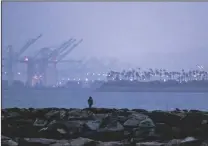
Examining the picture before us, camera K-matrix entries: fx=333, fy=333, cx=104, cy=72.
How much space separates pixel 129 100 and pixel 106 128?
0.35 metres

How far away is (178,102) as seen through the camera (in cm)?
325


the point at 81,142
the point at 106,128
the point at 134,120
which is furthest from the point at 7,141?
the point at 134,120

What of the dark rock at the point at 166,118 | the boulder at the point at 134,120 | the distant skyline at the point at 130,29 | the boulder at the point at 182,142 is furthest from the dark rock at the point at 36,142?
the boulder at the point at 182,142

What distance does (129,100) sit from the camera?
3246mm

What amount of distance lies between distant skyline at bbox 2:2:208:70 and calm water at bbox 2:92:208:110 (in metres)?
0.29

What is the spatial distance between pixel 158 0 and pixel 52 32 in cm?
109

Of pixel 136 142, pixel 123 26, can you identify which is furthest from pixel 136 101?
pixel 123 26

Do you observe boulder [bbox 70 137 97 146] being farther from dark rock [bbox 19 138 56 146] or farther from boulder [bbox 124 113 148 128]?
boulder [bbox 124 113 148 128]

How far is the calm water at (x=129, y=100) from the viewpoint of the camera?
3.23 meters

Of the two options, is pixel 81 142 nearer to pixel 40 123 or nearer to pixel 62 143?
pixel 62 143

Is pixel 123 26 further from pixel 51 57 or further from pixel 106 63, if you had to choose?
pixel 51 57

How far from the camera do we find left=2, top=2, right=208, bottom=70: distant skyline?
10.6 ft

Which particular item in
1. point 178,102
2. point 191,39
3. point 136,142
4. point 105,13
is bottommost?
point 136,142

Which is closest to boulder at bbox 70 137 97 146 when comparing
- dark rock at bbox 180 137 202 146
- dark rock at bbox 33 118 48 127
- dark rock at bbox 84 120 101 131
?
dark rock at bbox 84 120 101 131
